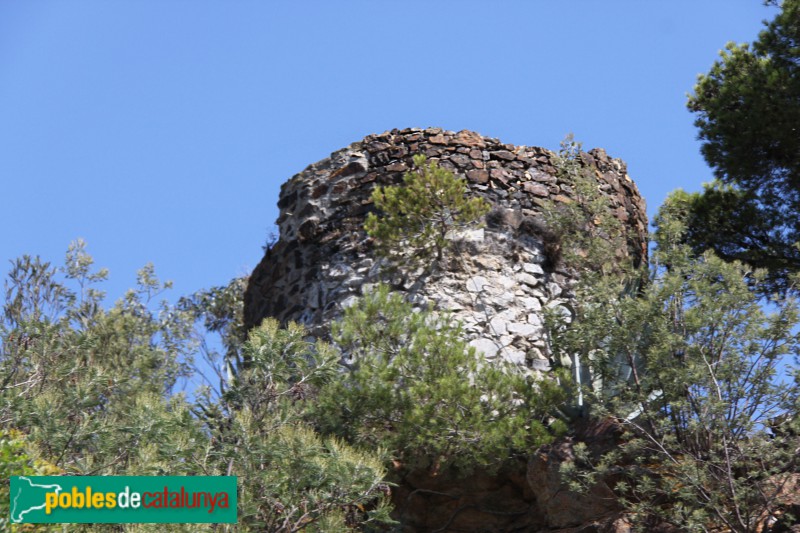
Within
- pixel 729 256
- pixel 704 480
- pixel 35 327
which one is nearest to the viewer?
pixel 704 480

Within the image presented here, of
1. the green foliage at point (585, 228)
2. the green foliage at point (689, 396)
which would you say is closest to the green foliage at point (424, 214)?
the green foliage at point (585, 228)

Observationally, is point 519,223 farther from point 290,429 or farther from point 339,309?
point 290,429

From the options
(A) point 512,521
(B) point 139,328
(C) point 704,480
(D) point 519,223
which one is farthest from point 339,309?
(B) point 139,328

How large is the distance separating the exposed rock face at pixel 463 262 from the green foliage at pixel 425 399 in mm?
366

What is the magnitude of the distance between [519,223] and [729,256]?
3.28 meters

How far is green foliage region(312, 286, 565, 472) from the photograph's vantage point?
9.46 meters

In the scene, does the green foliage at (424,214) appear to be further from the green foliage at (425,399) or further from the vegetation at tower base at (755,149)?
the vegetation at tower base at (755,149)

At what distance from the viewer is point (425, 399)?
31.8ft

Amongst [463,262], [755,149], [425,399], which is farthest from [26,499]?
[755,149]

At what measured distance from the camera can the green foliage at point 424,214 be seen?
11.3 metres

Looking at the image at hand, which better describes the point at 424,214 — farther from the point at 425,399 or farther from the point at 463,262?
the point at 425,399

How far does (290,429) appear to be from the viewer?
8391mm

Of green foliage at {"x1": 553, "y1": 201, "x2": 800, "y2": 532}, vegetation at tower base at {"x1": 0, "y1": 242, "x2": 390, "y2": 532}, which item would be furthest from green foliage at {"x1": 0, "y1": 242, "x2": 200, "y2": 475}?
green foliage at {"x1": 553, "y1": 201, "x2": 800, "y2": 532}

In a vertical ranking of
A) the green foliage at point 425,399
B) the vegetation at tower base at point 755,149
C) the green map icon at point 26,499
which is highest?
the vegetation at tower base at point 755,149
